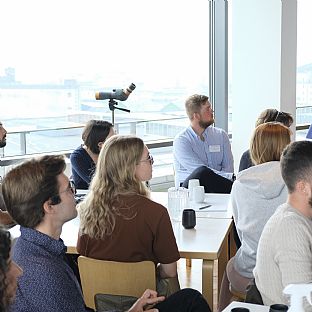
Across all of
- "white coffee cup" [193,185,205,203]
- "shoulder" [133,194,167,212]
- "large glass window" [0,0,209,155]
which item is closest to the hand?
"shoulder" [133,194,167,212]

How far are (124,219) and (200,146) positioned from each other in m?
2.92

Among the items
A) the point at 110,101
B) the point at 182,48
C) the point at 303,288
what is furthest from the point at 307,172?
the point at 182,48

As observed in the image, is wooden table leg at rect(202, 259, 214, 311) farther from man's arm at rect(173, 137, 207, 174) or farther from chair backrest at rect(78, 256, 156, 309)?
man's arm at rect(173, 137, 207, 174)

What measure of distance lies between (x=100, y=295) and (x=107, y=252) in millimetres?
194

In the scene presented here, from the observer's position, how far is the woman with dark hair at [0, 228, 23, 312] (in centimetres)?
147

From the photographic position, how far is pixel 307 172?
2289 millimetres

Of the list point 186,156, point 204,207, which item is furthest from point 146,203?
point 186,156

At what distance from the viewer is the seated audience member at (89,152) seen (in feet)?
15.8

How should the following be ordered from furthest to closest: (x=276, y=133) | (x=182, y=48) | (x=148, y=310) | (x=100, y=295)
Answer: (x=182, y=48), (x=276, y=133), (x=100, y=295), (x=148, y=310)

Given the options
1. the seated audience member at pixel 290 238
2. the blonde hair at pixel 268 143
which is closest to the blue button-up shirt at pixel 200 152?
the blonde hair at pixel 268 143

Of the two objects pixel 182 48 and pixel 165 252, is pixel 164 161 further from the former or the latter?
pixel 165 252

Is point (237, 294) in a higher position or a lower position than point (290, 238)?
lower

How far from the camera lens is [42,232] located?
2.24 meters

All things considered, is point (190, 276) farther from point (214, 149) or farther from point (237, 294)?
point (237, 294)
